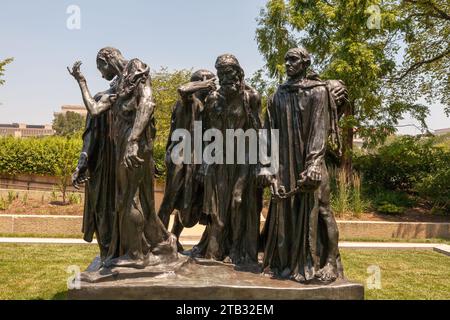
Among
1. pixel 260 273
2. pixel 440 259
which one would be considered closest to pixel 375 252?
pixel 440 259

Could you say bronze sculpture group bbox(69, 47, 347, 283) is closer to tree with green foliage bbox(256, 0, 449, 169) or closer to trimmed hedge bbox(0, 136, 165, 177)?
tree with green foliage bbox(256, 0, 449, 169)

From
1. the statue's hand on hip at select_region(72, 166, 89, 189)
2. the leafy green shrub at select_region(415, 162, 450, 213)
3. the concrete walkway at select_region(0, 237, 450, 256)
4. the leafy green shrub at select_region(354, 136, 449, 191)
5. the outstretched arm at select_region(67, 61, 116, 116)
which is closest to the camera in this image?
the outstretched arm at select_region(67, 61, 116, 116)

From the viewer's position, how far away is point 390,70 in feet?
45.8

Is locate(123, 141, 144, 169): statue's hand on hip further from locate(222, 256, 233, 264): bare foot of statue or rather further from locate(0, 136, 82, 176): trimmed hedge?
locate(0, 136, 82, 176): trimmed hedge

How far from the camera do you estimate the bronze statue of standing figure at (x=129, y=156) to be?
4566 mm

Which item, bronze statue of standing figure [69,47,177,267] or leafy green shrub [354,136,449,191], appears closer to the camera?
bronze statue of standing figure [69,47,177,267]

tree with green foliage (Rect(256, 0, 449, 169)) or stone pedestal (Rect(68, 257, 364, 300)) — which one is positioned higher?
tree with green foliage (Rect(256, 0, 449, 169))

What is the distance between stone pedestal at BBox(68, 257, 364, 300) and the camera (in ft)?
14.5

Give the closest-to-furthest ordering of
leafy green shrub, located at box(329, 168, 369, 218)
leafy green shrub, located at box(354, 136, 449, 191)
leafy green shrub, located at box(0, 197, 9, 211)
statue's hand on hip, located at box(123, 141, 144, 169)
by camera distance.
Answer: statue's hand on hip, located at box(123, 141, 144, 169)
leafy green shrub, located at box(0, 197, 9, 211)
leafy green shrub, located at box(329, 168, 369, 218)
leafy green shrub, located at box(354, 136, 449, 191)

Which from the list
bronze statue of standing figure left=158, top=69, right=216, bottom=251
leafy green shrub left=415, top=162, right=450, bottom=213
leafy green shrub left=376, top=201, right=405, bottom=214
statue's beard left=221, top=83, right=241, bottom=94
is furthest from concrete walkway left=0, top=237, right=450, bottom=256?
statue's beard left=221, top=83, right=241, bottom=94

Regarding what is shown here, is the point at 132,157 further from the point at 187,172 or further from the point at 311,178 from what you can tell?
the point at 311,178

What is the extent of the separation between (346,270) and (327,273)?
10.5 ft

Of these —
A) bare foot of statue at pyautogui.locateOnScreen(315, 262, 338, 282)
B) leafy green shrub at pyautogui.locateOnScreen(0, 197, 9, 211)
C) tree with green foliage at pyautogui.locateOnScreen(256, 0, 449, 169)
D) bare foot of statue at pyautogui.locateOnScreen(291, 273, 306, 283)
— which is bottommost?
bare foot of statue at pyautogui.locateOnScreen(291, 273, 306, 283)
